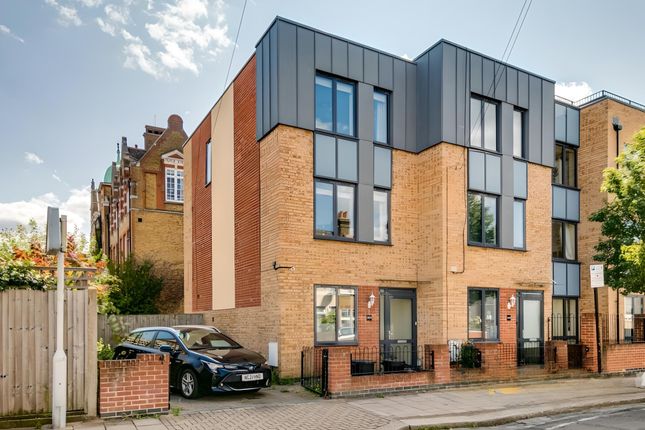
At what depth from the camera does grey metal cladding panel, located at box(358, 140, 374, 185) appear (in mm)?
14500

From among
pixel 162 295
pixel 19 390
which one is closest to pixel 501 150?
pixel 19 390

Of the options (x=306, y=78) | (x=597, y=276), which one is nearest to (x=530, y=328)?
(x=597, y=276)

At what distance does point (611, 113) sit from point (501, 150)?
643 centimetres

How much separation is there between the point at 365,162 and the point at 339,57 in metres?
3.05

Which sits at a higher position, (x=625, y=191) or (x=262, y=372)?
(x=625, y=191)

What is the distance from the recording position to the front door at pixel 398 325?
47.4 ft

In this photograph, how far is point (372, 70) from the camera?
49.1 feet

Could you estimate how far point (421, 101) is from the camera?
1563 centimetres

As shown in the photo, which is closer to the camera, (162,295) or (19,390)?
(19,390)

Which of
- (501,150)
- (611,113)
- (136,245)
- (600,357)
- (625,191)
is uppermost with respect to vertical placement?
(611,113)

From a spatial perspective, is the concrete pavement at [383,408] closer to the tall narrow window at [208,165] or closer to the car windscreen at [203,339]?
the car windscreen at [203,339]

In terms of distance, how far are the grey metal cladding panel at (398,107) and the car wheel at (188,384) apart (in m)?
8.66

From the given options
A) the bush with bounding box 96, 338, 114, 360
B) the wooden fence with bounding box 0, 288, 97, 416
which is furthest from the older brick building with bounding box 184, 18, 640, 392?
the wooden fence with bounding box 0, 288, 97, 416

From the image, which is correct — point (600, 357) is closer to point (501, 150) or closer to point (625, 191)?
point (625, 191)
